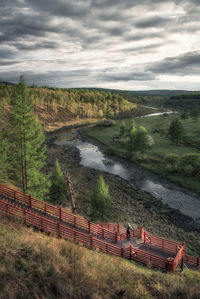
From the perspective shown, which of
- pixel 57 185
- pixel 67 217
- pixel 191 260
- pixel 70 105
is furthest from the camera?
pixel 70 105

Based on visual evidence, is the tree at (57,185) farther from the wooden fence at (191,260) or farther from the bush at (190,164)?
the bush at (190,164)

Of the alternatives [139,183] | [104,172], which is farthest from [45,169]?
[139,183]

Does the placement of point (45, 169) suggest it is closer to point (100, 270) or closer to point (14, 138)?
point (14, 138)

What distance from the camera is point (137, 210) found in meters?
37.1

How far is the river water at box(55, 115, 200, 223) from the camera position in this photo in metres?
39.6

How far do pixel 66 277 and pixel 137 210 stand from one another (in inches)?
1128

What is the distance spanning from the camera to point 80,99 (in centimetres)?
19462

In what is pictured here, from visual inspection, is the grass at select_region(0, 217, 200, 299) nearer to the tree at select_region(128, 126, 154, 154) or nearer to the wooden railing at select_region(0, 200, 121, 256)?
the wooden railing at select_region(0, 200, 121, 256)

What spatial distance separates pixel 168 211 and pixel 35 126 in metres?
27.2

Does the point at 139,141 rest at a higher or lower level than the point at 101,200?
higher

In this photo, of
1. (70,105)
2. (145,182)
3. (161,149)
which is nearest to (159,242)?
(145,182)

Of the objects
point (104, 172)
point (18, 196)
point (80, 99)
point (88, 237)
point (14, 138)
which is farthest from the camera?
point (80, 99)

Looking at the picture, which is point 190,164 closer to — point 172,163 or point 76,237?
point 172,163

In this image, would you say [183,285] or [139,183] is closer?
[183,285]
